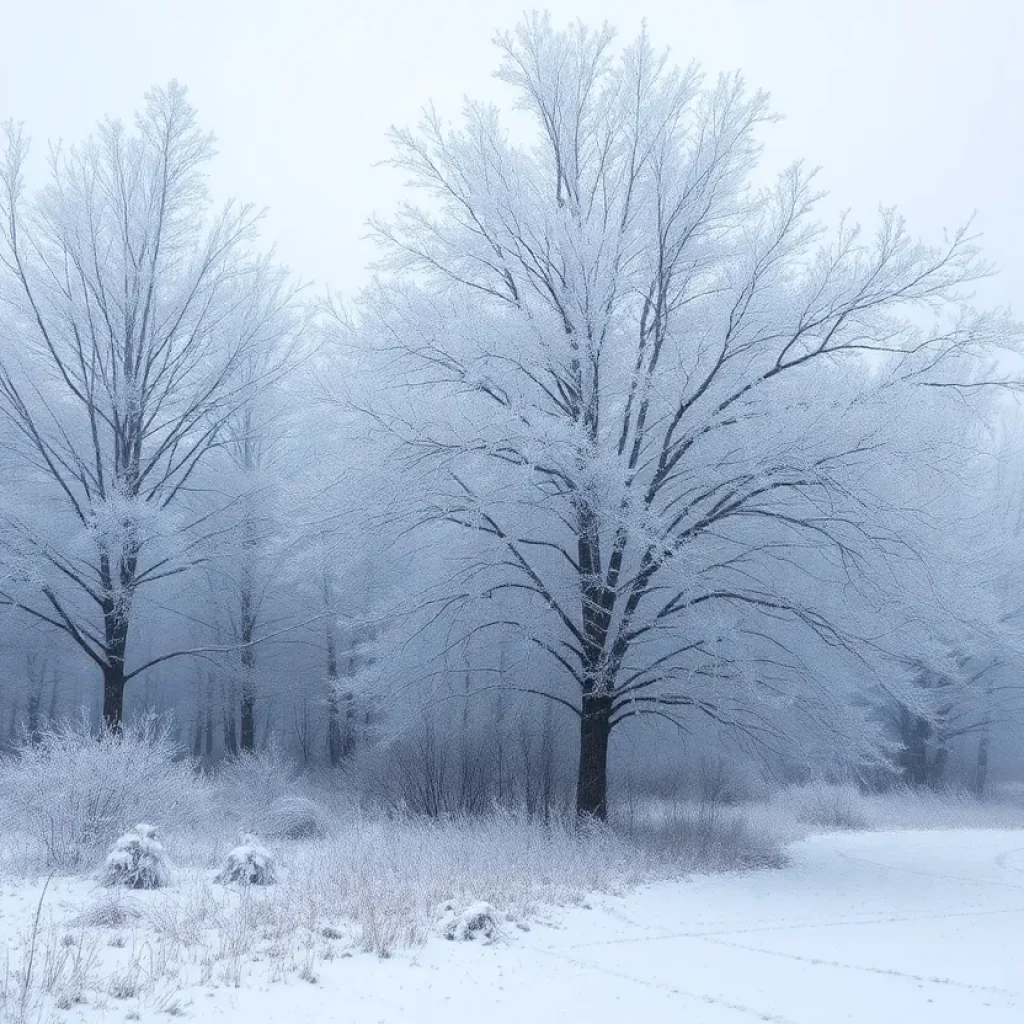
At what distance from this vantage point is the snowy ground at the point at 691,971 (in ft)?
15.3

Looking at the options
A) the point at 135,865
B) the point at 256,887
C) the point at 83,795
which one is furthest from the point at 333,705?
the point at 135,865

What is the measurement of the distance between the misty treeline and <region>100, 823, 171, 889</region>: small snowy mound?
410 centimetres

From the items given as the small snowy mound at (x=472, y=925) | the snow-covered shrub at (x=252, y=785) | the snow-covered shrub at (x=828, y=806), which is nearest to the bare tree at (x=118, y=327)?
the snow-covered shrub at (x=252, y=785)

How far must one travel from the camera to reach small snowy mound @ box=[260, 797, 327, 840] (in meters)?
11.9

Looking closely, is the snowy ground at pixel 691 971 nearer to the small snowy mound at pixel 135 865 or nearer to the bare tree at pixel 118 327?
the small snowy mound at pixel 135 865

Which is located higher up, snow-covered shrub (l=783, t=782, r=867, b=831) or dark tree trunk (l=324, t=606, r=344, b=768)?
dark tree trunk (l=324, t=606, r=344, b=768)

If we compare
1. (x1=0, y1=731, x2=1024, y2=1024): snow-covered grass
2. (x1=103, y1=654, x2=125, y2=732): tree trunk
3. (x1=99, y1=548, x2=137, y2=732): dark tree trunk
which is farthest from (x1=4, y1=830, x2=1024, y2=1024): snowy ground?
(x1=103, y1=654, x2=125, y2=732): tree trunk

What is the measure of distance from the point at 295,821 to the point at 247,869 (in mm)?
4752

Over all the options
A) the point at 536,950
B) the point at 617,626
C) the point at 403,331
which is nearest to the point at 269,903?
the point at 536,950

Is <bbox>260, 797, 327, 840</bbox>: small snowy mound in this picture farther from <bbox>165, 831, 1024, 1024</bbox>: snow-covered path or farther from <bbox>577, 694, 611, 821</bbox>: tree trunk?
<bbox>165, 831, 1024, 1024</bbox>: snow-covered path

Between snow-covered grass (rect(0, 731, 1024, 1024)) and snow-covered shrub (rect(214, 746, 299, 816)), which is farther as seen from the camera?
snow-covered shrub (rect(214, 746, 299, 816))

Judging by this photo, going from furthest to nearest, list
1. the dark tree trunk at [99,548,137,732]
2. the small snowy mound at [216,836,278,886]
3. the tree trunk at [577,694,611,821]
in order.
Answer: the dark tree trunk at [99,548,137,732] < the tree trunk at [577,694,611,821] < the small snowy mound at [216,836,278,886]

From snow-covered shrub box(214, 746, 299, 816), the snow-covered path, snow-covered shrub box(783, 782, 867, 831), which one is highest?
the snow-covered path

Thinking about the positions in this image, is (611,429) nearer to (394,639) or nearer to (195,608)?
(394,639)
